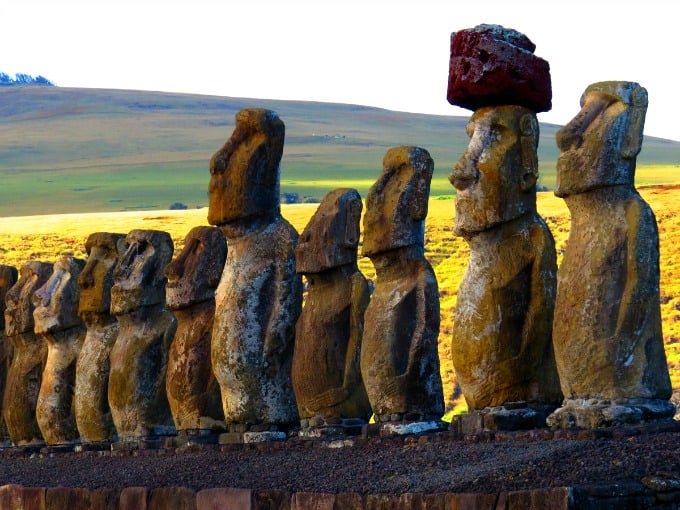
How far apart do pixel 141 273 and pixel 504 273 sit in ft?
22.3

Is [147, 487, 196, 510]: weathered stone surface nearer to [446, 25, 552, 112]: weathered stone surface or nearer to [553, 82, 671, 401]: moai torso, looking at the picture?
[553, 82, 671, 401]: moai torso

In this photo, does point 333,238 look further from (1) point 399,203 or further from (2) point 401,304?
(2) point 401,304

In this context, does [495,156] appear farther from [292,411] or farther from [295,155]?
[295,155]

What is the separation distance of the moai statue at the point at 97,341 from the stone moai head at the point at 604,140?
852 cm

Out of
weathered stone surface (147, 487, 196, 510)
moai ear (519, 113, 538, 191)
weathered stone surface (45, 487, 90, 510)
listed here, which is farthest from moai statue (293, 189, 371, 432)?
moai ear (519, 113, 538, 191)

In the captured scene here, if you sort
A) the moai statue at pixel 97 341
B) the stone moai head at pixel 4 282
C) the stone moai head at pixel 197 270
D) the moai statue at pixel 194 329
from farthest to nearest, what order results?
the stone moai head at pixel 4 282 < the moai statue at pixel 97 341 < the stone moai head at pixel 197 270 < the moai statue at pixel 194 329

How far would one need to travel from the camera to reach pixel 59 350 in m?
21.3

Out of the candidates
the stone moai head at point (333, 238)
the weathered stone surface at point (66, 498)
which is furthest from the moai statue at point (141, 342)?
the weathered stone surface at point (66, 498)

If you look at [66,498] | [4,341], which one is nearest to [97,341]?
[4,341]

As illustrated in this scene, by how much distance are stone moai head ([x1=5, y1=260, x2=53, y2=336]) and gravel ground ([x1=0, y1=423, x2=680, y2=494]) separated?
15.2 feet

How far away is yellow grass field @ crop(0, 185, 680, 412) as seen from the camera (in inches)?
1128

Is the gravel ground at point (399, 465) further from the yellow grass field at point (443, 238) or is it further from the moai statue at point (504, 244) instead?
the yellow grass field at point (443, 238)

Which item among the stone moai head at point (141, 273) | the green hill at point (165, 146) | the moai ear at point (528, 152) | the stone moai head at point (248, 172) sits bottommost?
the green hill at point (165, 146)

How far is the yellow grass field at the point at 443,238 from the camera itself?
94.0 feet
